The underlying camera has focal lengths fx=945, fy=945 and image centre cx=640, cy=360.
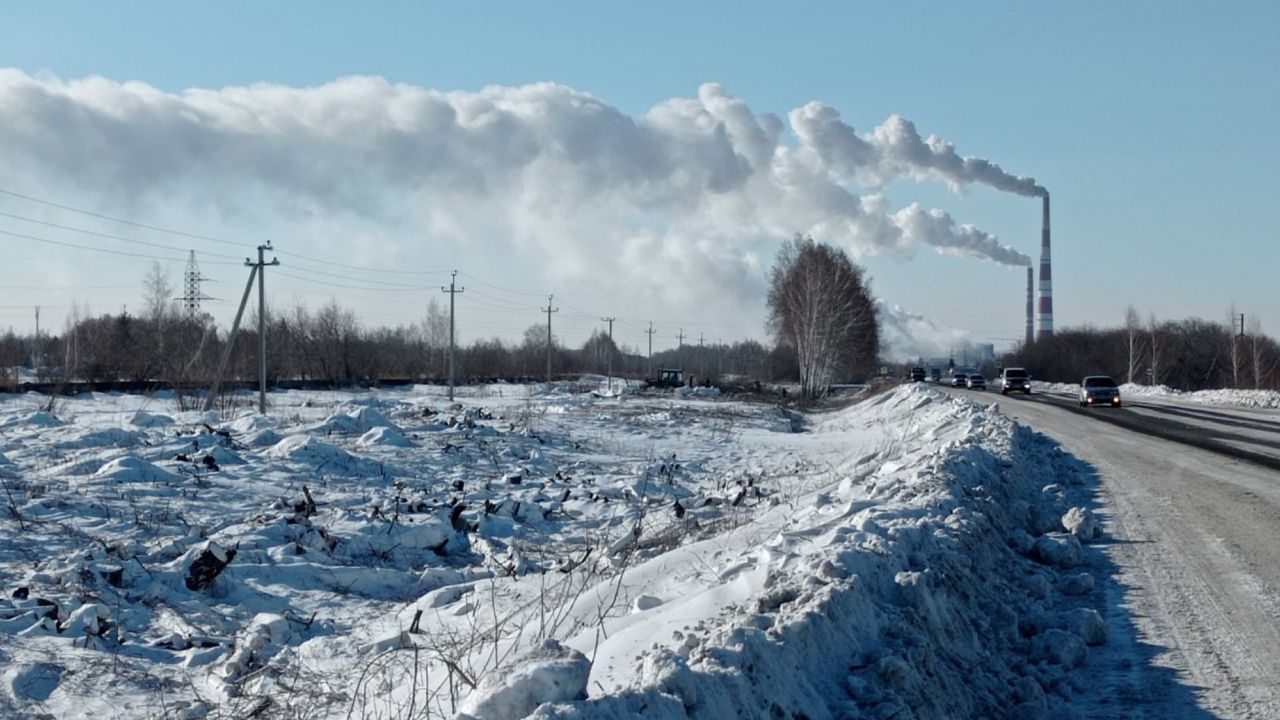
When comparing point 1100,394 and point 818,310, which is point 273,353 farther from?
point 1100,394

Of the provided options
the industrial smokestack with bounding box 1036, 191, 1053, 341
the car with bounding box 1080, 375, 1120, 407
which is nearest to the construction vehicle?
the car with bounding box 1080, 375, 1120, 407

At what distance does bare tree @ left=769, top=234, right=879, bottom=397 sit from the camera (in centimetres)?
5650

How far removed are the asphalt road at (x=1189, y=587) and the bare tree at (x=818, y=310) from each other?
3946 cm

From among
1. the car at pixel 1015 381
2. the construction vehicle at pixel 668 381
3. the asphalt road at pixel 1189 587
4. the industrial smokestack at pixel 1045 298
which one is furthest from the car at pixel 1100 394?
the industrial smokestack at pixel 1045 298

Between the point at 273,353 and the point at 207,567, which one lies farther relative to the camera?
the point at 273,353

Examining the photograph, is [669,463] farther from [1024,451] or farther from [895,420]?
[895,420]

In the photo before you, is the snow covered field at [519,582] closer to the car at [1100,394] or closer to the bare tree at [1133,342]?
the car at [1100,394]

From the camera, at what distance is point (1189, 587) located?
23.5 feet

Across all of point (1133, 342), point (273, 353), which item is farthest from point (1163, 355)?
point (273, 353)

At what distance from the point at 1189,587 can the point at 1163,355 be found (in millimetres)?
84112

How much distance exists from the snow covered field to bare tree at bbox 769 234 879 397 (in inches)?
1503

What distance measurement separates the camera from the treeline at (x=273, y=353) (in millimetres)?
46375

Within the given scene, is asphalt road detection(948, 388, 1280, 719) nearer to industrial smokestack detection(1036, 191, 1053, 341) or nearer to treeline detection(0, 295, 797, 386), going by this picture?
treeline detection(0, 295, 797, 386)

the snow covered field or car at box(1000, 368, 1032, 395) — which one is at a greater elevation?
car at box(1000, 368, 1032, 395)
